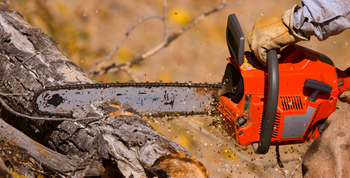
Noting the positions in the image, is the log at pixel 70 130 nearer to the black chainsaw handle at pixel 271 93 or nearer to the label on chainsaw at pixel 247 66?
the black chainsaw handle at pixel 271 93

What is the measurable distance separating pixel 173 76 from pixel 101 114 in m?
2.93

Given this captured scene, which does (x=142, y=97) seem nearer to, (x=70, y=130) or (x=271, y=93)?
(x=70, y=130)

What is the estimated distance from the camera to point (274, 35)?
1860 millimetres

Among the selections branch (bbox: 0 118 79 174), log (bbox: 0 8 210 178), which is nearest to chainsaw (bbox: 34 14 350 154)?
log (bbox: 0 8 210 178)

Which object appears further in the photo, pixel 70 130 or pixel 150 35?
pixel 150 35

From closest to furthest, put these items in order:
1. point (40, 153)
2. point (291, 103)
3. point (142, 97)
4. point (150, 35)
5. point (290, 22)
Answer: point (40, 153), point (290, 22), point (291, 103), point (142, 97), point (150, 35)

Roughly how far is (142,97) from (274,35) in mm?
1153

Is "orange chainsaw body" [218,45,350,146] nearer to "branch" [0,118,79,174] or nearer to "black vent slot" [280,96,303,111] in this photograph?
"black vent slot" [280,96,303,111]

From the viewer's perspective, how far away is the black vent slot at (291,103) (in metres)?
1.97

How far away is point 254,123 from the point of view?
203cm

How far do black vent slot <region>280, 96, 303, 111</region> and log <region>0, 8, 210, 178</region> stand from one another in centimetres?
79

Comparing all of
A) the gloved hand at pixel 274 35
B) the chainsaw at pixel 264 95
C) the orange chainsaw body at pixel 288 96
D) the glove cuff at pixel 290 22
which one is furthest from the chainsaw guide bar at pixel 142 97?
the glove cuff at pixel 290 22

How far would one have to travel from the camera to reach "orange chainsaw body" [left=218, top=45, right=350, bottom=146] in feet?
6.49

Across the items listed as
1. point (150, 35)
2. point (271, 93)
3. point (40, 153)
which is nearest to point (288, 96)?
point (271, 93)
